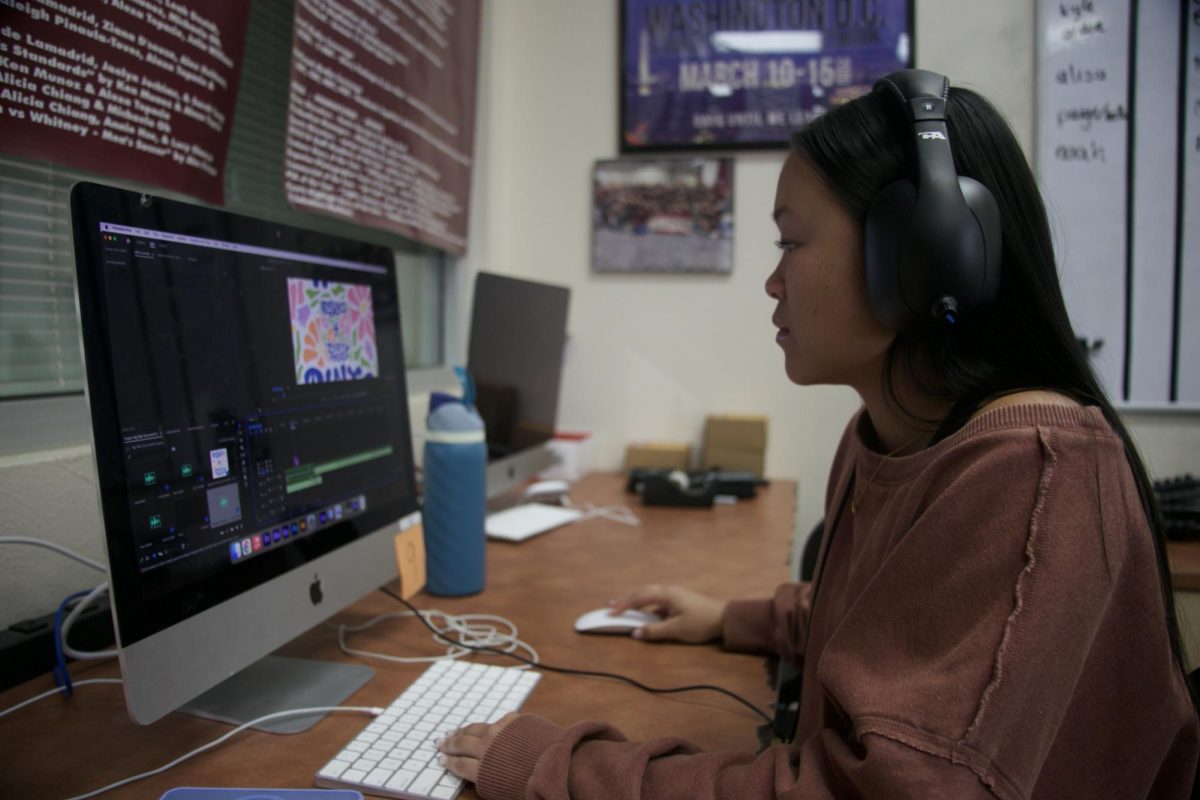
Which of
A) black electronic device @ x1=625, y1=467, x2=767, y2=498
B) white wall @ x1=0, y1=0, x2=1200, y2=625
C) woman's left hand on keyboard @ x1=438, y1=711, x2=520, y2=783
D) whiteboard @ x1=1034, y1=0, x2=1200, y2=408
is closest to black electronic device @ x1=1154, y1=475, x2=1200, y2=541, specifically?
whiteboard @ x1=1034, y1=0, x2=1200, y2=408

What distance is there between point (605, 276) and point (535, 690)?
1.54m

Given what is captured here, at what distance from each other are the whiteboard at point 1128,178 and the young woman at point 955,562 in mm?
1491

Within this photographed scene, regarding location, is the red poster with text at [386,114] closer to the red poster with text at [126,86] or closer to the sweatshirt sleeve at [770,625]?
the red poster with text at [126,86]

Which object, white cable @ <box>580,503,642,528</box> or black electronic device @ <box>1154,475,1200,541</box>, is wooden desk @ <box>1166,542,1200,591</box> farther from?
white cable @ <box>580,503,642,528</box>

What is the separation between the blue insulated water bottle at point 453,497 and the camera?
1113 mm

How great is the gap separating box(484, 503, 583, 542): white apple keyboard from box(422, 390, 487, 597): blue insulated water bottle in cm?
32

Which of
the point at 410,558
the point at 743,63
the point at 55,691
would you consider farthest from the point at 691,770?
the point at 743,63

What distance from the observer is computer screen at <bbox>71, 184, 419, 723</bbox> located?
618 mm

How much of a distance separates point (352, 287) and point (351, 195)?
2.19 ft

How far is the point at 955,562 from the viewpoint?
55cm

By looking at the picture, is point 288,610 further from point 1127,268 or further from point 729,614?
point 1127,268

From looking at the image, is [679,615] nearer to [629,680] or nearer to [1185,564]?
[629,680]

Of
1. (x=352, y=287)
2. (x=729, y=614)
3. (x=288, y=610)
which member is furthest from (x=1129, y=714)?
(x=352, y=287)

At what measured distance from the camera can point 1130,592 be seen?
595 mm
